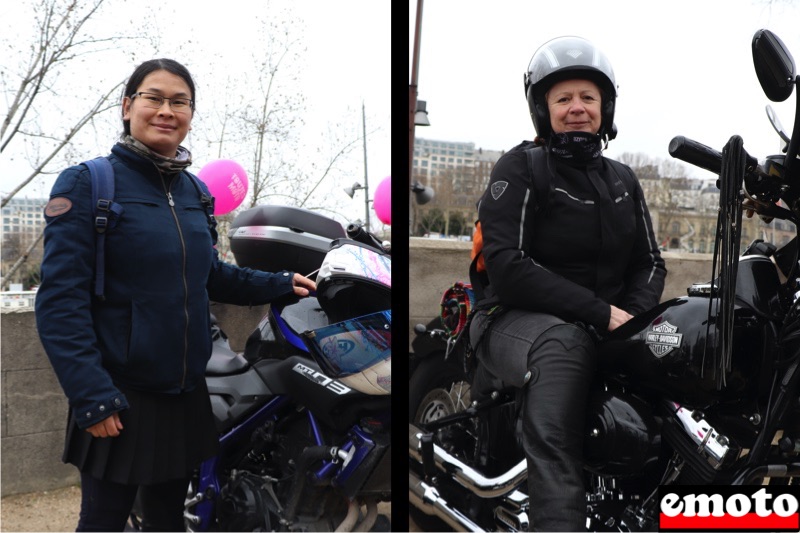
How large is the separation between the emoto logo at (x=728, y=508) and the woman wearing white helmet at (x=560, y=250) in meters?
0.26

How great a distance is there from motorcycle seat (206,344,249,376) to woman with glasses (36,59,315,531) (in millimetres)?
110

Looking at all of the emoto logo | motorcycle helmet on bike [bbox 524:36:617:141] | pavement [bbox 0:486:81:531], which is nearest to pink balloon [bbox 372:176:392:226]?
motorcycle helmet on bike [bbox 524:36:617:141]

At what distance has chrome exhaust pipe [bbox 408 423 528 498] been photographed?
2232 millimetres

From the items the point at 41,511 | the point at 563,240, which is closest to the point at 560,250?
the point at 563,240

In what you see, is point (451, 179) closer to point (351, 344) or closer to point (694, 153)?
point (351, 344)

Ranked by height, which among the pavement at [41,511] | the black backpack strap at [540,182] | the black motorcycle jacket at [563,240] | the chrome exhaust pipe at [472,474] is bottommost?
the pavement at [41,511]

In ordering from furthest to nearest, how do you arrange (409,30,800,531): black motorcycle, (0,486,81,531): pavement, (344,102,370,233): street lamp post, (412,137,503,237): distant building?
1. (412,137,503,237): distant building
2. (344,102,370,233): street lamp post
3. (0,486,81,531): pavement
4. (409,30,800,531): black motorcycle

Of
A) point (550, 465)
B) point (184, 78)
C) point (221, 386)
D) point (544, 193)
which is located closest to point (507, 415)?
A: point (550, 465)

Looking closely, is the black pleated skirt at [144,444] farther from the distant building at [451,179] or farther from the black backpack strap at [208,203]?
the distant building at [451,179]

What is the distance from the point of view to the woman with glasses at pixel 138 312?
1931 mm

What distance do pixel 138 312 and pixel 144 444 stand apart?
1.24 ft

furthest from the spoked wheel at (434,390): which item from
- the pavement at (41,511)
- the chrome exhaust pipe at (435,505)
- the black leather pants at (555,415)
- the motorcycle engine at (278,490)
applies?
the black leather pants at (555,415)

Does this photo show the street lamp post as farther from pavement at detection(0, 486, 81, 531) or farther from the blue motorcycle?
pavement at detection(0, 486, 81, 531)

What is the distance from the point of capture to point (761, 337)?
6.14 ft
